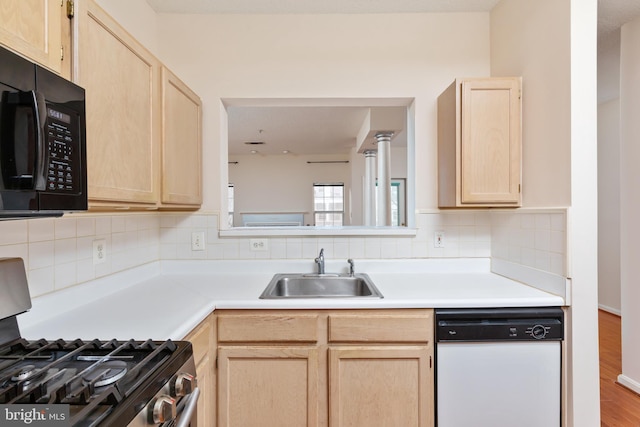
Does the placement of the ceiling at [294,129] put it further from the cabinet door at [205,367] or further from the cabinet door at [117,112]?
the cabinet door at [205,367]

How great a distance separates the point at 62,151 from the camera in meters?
0.86

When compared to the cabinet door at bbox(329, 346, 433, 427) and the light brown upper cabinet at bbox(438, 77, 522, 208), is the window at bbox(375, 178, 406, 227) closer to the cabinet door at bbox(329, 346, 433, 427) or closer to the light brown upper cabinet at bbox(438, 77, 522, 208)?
the light brown upper cabinet at bbox(438, 77, 522, 208)

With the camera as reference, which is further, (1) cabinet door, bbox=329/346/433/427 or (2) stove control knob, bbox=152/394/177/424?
(1) cabinet door, bbox=329/346/433/427

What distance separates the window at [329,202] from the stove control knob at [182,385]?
6877 millimetres

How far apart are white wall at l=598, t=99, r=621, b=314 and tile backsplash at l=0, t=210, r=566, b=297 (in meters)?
2.78

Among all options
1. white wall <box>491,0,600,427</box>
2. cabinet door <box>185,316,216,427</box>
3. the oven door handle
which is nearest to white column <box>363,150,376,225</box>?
white wall <box>491,0,600,427</box>

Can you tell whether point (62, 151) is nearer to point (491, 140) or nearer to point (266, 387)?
point (266, 387)

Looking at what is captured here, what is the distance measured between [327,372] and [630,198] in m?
2.35

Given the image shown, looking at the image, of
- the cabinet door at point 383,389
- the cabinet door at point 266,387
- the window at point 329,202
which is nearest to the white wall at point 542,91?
the cabinet door at point 383,389

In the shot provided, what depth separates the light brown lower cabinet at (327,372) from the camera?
4.85 ft

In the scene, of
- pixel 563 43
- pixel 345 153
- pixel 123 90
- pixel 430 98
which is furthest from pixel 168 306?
pixel 345 153

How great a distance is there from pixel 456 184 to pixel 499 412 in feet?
3.62

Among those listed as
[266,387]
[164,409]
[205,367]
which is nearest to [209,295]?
[205,367]

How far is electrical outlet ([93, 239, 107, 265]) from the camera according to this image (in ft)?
5.01
